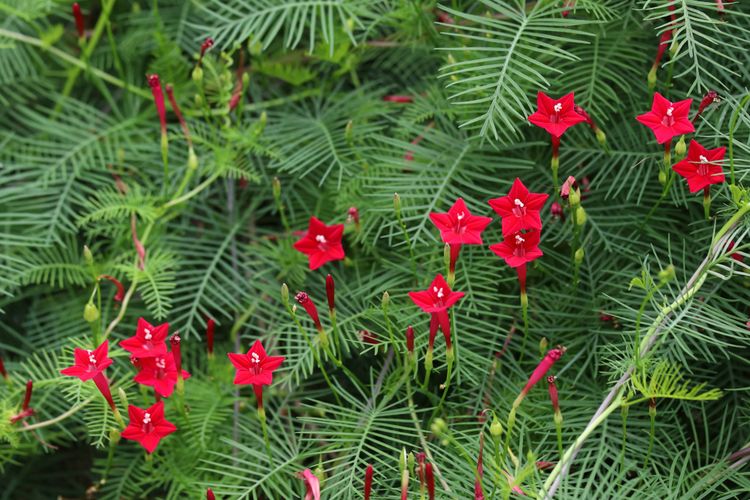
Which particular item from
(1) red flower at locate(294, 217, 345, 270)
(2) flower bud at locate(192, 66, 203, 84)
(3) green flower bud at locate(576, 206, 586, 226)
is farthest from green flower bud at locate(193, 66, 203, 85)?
(3) green flower bud at locate(576, 206, 586, 226)

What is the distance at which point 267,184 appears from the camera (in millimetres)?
1405

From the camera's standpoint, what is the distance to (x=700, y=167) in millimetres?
987

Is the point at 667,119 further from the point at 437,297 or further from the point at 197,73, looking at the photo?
the point at 197,73

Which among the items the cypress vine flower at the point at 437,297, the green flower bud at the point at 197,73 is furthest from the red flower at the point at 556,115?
the green flower bud at the point at 197,73

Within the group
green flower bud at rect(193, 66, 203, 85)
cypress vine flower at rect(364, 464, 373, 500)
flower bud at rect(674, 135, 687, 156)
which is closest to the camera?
cypress vine flower at rect(364, 464, 373, 500)

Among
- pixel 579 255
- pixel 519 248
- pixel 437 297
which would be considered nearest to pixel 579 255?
pixel 579 255

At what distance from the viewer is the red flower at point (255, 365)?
0.94m

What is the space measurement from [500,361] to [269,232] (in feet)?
1.47

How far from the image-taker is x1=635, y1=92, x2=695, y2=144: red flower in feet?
3.19

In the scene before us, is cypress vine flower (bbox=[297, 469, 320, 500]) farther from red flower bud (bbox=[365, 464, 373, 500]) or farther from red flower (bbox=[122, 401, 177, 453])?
red flower (bbox=[122, 401, 177, 453])

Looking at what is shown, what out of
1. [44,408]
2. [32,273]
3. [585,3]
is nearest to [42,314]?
[32,273]

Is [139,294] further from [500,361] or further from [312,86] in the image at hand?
[500,361]

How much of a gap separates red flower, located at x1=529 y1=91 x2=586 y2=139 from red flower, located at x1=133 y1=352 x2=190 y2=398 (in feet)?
1.63

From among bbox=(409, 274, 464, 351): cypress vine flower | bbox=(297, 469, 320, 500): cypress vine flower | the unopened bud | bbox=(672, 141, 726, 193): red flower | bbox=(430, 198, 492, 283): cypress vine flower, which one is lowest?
bbox=(297, 469, 320, 500): cypress vine flower
